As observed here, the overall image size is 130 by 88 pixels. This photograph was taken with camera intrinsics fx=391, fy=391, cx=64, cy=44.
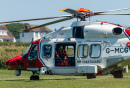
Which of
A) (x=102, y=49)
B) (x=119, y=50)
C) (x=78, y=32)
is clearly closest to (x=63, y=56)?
(x=78, y=32)

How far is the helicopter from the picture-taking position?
22359 mm

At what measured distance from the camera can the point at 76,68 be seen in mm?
22734

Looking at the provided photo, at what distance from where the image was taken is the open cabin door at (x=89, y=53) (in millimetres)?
22422

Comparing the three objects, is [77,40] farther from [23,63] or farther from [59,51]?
[23,63]

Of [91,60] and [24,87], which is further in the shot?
[91,60]

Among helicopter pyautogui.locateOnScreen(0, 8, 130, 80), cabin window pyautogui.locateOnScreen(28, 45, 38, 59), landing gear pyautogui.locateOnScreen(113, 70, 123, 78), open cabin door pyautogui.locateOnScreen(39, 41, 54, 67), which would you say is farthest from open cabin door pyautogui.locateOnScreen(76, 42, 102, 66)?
cabin window pyautogui.locateOnScreen(28, 45, 38, 59)

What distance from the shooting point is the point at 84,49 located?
22.6 metres

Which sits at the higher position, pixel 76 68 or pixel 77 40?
pixel 77 40

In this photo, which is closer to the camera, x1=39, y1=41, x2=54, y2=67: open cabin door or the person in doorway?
x1=39, y1=41, x2=54, y2=67: open cabin door

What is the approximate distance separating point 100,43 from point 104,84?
194 inches

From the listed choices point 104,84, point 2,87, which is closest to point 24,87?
point 2,87

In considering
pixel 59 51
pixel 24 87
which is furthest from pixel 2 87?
pixel 59 51

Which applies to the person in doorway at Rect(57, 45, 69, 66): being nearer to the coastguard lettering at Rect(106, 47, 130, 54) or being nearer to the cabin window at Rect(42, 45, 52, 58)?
the cabin window at Rect(42, 45, 52, 58)

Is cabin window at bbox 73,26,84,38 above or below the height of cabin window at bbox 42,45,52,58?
above
